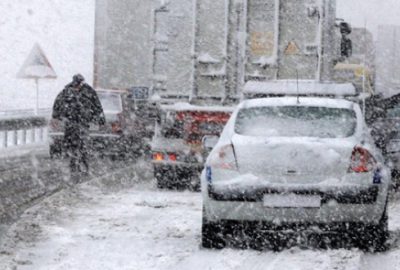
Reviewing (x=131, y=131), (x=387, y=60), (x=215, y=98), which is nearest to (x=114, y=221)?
(x=215, y=98)

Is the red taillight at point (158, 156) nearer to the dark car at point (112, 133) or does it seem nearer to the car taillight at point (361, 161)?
the car taillight at point (361, 161)

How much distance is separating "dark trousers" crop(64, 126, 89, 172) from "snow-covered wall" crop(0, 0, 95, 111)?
292ft

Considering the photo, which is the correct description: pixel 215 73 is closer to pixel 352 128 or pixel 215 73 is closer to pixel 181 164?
pixel 181 164

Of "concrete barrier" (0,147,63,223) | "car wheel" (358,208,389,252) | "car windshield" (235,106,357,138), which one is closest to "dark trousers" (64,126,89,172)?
"concrete barrier" (0,147,63,223)

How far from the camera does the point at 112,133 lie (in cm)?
1883

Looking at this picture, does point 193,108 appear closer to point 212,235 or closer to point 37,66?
point 212,235

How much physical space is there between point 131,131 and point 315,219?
458 inches

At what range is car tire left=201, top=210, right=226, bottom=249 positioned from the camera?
8.08m

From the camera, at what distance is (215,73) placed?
14.5 meters

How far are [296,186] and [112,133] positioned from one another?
37.3ft

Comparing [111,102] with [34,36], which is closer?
[111,102]

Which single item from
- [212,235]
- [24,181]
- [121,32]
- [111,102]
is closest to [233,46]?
[24,181]

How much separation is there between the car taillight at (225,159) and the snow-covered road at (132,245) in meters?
0.73

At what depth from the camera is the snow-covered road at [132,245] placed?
7297mm
